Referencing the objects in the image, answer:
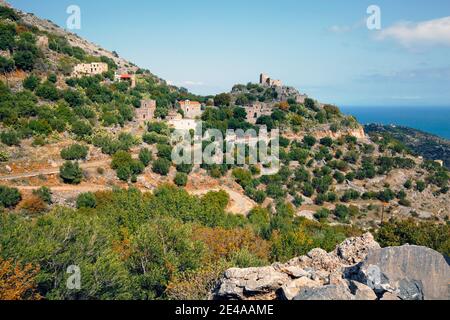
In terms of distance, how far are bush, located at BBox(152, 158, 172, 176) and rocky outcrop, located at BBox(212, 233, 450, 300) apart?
124 feet

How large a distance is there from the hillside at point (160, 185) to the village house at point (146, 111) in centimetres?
27

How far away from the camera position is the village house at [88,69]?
69.1 metres

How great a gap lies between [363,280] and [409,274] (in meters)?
1.28

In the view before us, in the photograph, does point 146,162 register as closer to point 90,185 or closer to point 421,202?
point 90,185

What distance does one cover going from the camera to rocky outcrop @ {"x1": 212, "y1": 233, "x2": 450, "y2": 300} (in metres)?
10.5

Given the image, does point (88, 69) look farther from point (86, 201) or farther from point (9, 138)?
point (86, 201)

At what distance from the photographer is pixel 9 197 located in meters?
36.1

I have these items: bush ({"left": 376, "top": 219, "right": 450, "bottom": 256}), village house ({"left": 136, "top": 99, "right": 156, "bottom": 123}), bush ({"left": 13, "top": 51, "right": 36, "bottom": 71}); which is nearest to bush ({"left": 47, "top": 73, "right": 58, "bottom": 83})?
bush ({"left": 13, "top": 51, "right": 36, "bottom": 71})

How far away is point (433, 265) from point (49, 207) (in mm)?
35590

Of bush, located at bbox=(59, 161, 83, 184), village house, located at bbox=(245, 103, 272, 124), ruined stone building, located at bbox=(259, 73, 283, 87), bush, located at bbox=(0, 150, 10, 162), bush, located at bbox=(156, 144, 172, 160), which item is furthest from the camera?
ruined stone building, located at bbox=(259, 73, 283, 87)

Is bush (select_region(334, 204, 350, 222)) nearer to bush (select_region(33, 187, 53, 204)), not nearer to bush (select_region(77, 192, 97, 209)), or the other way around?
bush (select_region(77, 192, 97, 209))

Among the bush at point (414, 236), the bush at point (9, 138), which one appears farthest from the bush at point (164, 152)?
the bush at point (414, 236)

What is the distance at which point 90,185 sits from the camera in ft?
145

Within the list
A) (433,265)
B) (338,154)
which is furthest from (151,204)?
(338,154)
